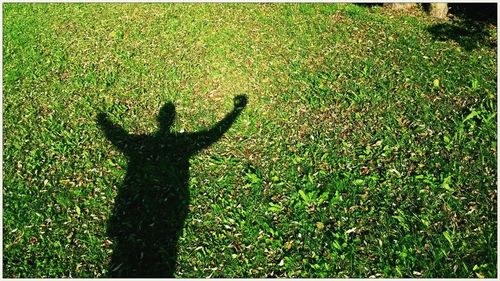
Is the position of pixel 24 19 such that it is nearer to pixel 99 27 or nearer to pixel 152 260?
pixel 99 27

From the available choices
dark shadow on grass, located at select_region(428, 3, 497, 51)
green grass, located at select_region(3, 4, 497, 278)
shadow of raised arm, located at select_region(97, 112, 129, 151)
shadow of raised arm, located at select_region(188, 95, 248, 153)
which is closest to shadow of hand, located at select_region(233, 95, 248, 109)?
shadow of raised arm, located at select_region(188, 95, 248, 153)

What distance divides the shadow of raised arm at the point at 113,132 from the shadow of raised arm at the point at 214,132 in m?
1.08

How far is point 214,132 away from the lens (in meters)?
6.64

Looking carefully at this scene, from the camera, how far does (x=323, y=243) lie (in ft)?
15.5

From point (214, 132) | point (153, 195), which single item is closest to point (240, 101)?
point (214, 132)

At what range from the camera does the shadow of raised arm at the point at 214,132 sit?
636cm

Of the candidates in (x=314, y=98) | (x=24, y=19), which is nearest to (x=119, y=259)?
(x=314, y=98)

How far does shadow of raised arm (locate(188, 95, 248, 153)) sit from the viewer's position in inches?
250

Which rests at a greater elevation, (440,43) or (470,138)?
(440,43)

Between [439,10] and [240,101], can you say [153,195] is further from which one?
[439,10]

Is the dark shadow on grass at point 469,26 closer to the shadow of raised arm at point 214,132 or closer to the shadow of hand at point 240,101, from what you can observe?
the shadow of hand at point 240,101

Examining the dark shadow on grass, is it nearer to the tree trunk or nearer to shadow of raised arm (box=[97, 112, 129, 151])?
the tree trunk

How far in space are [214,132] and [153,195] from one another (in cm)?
164

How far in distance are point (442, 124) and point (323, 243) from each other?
2940mm
